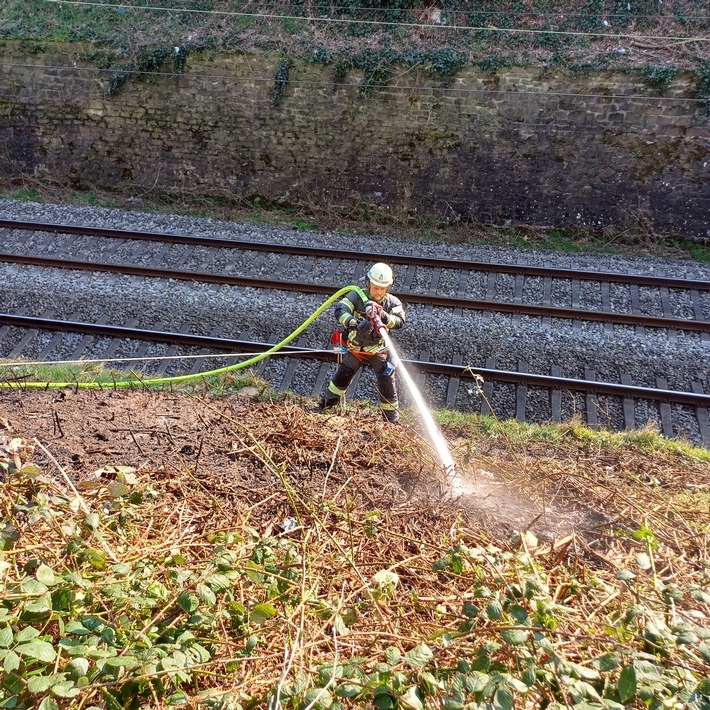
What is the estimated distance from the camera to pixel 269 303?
945cm

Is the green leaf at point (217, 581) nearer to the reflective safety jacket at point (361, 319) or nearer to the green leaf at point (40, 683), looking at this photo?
the green leaf at point (40, 683)

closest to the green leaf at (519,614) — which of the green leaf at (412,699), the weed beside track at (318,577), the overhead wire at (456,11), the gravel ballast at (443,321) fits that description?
the weed beside track at (318,577)

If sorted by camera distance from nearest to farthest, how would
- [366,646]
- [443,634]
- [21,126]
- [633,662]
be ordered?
[633,662], [443,634], [366,646], [21,126]

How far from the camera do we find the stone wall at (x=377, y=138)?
11.9 meters

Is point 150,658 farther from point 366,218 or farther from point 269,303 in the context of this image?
point 366,218

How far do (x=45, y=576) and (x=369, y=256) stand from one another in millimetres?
8361

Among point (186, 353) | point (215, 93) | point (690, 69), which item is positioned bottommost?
point (186, 353)

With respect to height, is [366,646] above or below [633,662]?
below

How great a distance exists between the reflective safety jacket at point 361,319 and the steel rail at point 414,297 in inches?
117

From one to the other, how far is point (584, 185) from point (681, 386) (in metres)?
5.58

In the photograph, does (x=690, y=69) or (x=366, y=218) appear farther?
(x=366, y=218)

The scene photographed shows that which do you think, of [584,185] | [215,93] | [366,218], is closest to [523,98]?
[584,185]

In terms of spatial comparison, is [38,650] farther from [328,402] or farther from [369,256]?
[369,256]

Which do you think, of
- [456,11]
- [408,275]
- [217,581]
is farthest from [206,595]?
[456,11]
